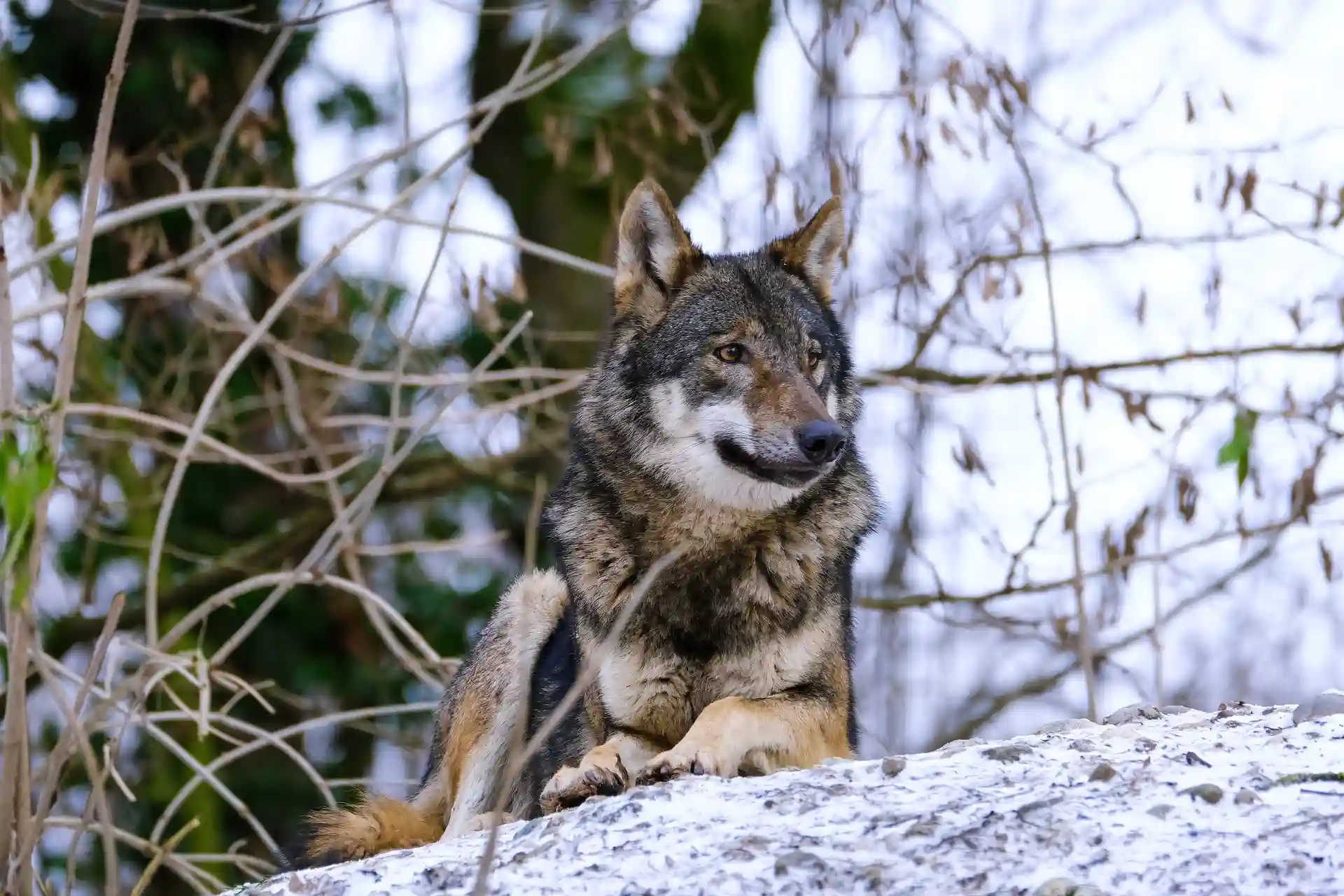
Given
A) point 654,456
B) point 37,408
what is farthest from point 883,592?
point 37,408

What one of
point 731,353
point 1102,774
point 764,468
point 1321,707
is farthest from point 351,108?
point 1102,774

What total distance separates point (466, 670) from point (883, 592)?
5248mm

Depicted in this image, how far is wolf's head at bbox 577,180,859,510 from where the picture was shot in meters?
5.07

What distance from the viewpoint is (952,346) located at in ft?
29.2

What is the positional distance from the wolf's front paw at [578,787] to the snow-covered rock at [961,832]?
21 centimetres

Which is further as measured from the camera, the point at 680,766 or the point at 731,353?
the point at 731,353

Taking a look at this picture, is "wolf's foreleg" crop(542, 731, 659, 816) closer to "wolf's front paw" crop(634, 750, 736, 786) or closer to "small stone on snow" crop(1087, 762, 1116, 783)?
"wolf's front paw" crop(634, 750, 736, 786)

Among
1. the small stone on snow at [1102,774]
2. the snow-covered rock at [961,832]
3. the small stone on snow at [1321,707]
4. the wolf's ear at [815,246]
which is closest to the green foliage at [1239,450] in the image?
the small stone on snow at [1321,707]

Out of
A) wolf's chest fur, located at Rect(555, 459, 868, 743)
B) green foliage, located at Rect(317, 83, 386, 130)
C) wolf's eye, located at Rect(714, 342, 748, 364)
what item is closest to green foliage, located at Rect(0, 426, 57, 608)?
wolf's chest fur, located at Rect(555, 459, 868, 743)

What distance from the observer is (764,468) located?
5.04 meters

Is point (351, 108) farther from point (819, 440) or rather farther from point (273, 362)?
point (819, 440)

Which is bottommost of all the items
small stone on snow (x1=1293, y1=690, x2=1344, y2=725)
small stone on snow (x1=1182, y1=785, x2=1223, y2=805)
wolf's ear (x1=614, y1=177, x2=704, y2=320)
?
small stone on snow (x1=1182, y1=785, x2=1223, y2=805)

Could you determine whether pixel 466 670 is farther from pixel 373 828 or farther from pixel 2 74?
pixel 2 74

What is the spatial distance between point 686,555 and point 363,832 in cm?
148
